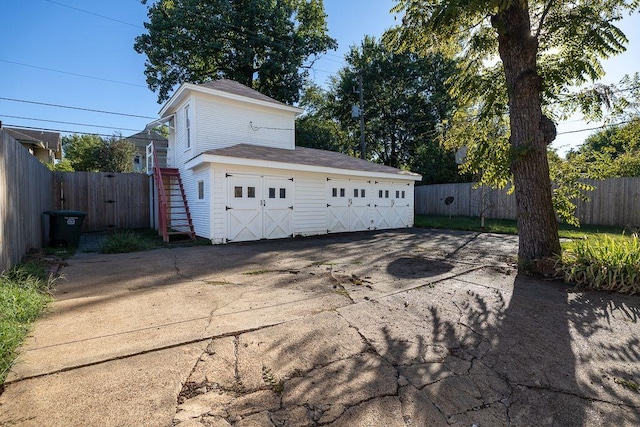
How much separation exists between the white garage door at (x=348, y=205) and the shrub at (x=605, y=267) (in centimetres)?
749

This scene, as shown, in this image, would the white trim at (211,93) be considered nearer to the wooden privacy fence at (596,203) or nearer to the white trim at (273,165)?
the white trim at (273,165)

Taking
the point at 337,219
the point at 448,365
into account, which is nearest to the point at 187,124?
the point at 337,219

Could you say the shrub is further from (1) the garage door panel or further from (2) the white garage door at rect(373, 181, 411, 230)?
(2) the white garage door at rect(373, 181, 411, 230)

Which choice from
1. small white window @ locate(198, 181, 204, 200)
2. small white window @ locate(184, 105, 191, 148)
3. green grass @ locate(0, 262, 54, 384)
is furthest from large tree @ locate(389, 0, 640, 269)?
small white window @ locate(184, 105, 191, 148)

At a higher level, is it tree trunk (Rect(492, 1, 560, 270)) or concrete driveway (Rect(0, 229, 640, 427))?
tree trunk (Rect(492, 1, 560, 270))

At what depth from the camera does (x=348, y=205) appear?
12102 millimetres

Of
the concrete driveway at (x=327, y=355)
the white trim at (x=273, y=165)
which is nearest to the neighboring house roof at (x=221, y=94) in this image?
the white trim at (x=273, y=165)

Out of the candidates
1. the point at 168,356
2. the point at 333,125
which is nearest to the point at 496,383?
the point at 168,356

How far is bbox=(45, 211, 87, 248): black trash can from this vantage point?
25.7 ft

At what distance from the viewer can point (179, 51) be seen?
1941 centimetres

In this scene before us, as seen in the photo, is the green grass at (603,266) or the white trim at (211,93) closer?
the green grass at (603,266)

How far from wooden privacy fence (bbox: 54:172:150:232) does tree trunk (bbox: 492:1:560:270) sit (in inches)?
543

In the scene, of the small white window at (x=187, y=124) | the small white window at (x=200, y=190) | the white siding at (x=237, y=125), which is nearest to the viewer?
the small white window at (x=200, y=190)

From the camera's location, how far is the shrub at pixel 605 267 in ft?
14.5
